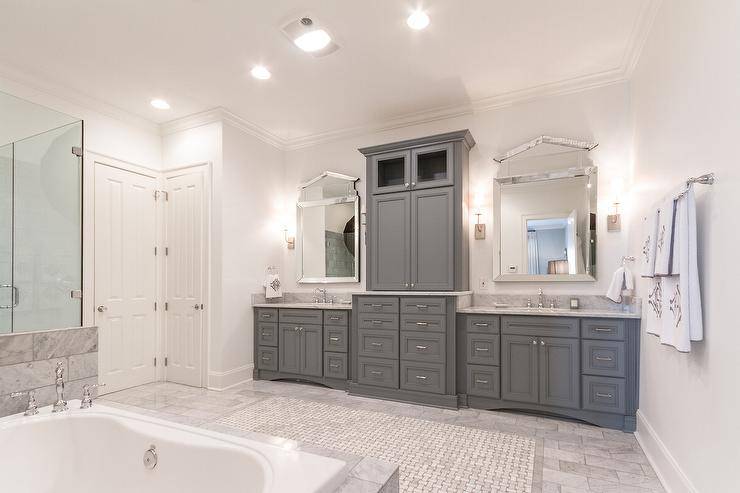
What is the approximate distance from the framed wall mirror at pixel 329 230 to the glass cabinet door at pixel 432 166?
35.7 inches

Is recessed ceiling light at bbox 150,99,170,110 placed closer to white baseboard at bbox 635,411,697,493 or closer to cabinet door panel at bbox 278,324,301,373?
cabinet door panel at bbox 278,324,301,373

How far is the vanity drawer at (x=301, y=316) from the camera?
4180mm

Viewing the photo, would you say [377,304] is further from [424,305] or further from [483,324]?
[483,324]

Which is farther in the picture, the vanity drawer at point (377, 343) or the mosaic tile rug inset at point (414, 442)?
the vanity drawer at point (377, 343)

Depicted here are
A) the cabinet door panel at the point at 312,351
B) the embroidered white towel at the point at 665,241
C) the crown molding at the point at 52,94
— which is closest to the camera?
the embroidered white towel at the point at 665,241

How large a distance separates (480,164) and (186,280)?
336 centimetres

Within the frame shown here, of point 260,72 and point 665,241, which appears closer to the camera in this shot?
point 665,241

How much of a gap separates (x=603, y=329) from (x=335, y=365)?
2.45m

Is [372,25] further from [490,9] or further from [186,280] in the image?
[186,280]

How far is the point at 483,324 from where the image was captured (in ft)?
11.2

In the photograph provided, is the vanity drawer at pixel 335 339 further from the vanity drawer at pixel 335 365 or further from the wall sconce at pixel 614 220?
the wall sconce at pixel 614 220

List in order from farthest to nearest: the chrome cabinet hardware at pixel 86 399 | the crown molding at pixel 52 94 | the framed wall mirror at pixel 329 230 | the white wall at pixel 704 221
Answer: the framed wall mirror at pixel 329 230
the crown molding at pixel 52 94
the chrome cabinet hardware at pixel 86 399
the white wall at pixel 704 221

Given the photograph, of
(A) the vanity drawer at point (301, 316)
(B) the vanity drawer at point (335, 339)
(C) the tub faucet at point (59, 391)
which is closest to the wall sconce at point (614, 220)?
(B) the vanity drawer at point (335, 339)

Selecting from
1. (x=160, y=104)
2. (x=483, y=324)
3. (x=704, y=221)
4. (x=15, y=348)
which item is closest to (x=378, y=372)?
(x=483, y=324)
